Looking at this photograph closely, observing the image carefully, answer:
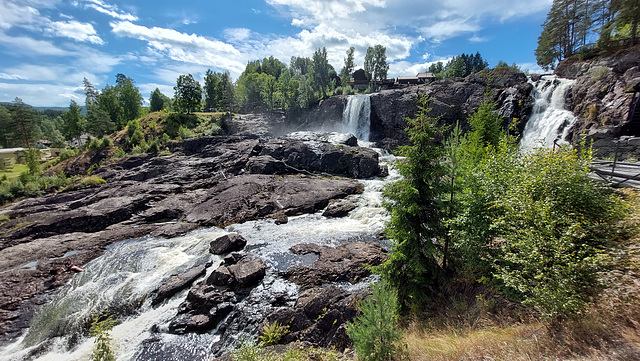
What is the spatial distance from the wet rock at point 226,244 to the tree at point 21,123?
8548cm

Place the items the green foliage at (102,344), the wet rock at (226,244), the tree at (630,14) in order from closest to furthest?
the green foliage at (102,344) → the wet rock at (226,244) → the tree at (630,14)

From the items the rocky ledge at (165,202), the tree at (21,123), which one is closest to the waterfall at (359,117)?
the rocky ledge at (165,202)

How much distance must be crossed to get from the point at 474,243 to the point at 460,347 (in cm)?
318

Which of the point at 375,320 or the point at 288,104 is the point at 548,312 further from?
the point at 288,104

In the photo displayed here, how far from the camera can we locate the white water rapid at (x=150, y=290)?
10867mm

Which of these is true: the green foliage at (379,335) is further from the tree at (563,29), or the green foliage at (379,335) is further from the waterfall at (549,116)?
the tree at (563,29)

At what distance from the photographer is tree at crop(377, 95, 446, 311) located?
341 inches

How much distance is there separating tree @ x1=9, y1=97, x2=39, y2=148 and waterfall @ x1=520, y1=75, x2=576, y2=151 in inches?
4321

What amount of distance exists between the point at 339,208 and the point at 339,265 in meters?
9.45

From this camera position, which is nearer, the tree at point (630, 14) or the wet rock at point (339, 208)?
the wet rock at point (339, 208)

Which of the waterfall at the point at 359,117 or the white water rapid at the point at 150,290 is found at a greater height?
the waterfall at the point at 359,117

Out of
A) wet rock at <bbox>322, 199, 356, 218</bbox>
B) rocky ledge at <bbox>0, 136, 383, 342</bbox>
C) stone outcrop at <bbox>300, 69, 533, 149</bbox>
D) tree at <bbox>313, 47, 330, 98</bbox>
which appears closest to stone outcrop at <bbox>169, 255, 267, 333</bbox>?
rocky ledge at <bbox>0, 136, 383, 342</bbox>

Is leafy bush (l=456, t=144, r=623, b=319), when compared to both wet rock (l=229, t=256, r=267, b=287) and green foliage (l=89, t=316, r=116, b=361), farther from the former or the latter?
green foliage (l=89, t=316, r=116, b=361)

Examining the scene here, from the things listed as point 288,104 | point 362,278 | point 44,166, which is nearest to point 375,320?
point 362,278
